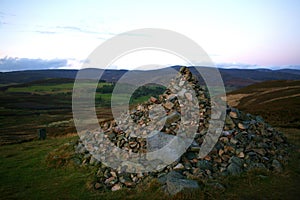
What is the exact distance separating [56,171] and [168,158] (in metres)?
5.75

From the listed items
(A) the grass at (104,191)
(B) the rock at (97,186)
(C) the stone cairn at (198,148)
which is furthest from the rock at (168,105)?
(B) the rock at (97,186)

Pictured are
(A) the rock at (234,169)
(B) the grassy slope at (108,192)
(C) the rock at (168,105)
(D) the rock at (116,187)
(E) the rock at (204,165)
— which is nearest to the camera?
(B) the grassy slope at (108,192)

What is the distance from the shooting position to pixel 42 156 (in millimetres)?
16203

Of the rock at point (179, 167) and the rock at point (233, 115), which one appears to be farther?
the rock at point (233, 115)

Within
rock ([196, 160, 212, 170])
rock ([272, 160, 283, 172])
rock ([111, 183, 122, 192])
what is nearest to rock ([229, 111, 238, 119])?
rock ([272, 160, 283, 172])

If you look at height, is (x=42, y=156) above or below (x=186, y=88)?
below

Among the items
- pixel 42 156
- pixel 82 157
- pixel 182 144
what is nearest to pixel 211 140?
pixel 182 144

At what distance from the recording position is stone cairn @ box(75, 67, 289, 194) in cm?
1052

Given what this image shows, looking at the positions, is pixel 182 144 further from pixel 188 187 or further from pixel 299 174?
pixel 299 174

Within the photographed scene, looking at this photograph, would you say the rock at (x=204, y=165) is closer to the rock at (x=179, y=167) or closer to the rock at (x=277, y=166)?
the rock at (x=179, y=167)

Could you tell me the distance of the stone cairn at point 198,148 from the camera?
10523mm

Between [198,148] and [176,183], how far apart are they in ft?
9.05

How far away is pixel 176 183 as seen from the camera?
9.50 metres

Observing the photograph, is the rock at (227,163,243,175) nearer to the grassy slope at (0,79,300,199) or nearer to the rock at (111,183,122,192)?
the grassy slope at (0,79,300,199)
